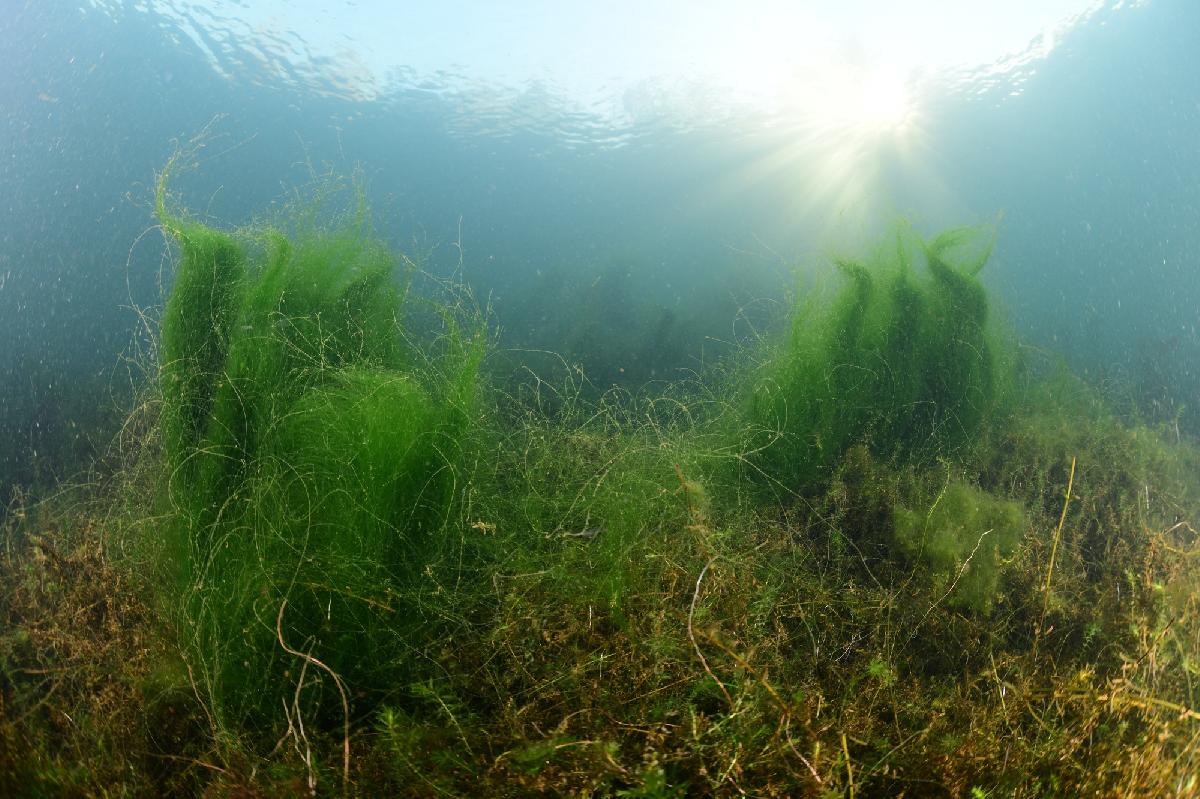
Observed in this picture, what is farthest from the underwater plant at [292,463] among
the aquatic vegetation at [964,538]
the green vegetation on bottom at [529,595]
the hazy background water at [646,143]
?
the hazy background water at [646,143]

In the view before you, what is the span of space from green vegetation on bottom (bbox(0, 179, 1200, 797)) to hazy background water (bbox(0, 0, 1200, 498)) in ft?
28.2

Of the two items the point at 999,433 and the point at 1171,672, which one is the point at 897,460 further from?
the point at 1171,672

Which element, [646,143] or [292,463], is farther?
[646,143]

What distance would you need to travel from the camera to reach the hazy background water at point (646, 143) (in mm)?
25797

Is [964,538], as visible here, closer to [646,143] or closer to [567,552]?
[567,552]

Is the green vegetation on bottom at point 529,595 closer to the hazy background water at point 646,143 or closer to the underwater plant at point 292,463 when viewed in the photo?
the underwater plant at point 292,463

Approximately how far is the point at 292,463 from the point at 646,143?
3638cm

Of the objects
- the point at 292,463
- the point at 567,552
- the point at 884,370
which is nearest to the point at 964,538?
the point at 884,370

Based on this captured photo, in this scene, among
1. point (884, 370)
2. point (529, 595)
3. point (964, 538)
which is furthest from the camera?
point (884, 370)

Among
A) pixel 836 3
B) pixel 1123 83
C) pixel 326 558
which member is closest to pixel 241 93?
pixel 836 3

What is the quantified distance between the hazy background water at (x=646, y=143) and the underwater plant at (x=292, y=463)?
8.92 metres

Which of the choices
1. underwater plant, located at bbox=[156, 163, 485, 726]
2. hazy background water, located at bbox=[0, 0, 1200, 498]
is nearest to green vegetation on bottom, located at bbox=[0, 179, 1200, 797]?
underwater plant, located at bbox=[156, 163, 485, 726]

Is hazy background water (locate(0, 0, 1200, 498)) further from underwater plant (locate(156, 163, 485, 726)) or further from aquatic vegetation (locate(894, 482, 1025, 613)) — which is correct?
aquatic vegetation (locate(894, 482, 1025, 613))

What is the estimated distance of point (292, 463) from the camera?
116 inches
